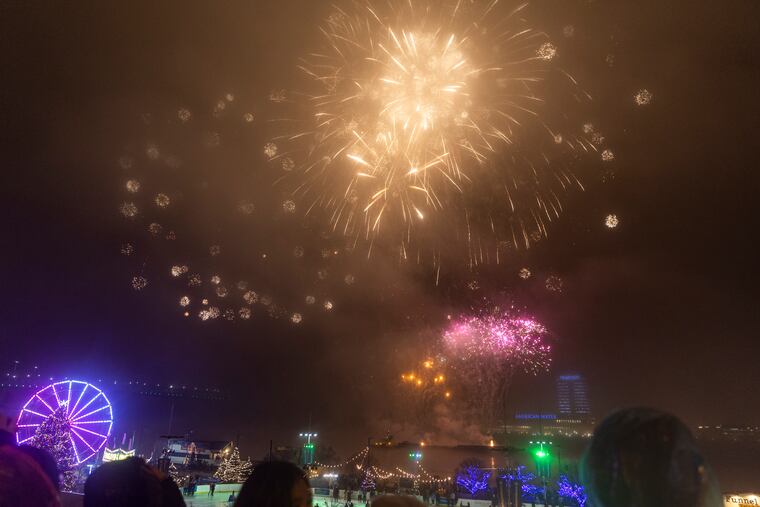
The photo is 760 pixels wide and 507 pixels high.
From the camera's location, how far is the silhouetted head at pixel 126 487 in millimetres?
2027

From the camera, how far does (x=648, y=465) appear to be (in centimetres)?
165

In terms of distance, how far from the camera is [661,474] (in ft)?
5.34

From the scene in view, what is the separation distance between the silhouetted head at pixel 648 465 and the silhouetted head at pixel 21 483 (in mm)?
2000

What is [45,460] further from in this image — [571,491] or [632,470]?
[571,491]

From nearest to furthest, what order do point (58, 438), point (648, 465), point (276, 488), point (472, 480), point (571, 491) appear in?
point (648, 465), point (276, 488), point (58, 438), point (571, 491), point (472, 480)

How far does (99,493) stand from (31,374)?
215 metres

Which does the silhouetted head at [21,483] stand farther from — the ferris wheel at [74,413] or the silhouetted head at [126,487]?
the ferris wheel at [74,413]

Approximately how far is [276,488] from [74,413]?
32.0m

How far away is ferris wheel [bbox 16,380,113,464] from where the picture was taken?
26.8 m

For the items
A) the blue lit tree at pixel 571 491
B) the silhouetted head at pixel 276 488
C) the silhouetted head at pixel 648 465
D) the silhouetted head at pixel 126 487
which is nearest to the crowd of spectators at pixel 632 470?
the silhouetted head at pixel 648 465

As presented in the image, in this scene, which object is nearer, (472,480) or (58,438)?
(58,438)

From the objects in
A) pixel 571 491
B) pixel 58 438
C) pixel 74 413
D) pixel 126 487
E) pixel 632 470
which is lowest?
pixel 571 491

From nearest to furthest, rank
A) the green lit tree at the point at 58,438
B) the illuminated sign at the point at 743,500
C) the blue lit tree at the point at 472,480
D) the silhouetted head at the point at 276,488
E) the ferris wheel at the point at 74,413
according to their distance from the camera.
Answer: the silhouetted head at the point at 276,488, the illuminated sign at the point at 743,500, the green lit tree at the point at 58,438, the ferris wheel at the point at 74,413, the blue lit tree at the point at 472,480

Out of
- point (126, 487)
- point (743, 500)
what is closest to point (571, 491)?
point (743, 500)
